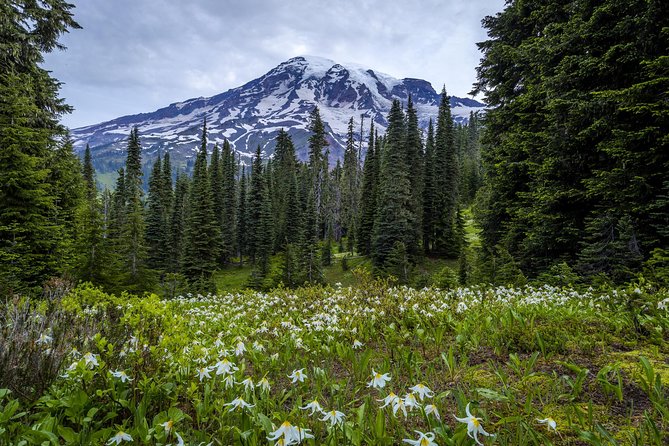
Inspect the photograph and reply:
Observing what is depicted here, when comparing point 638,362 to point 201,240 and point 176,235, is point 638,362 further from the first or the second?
point 176,235

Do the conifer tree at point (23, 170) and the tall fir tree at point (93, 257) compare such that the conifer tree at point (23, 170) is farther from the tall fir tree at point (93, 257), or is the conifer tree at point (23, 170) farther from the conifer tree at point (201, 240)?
the conifer tree at point (201, 240)

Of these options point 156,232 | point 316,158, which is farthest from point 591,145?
point 156,232

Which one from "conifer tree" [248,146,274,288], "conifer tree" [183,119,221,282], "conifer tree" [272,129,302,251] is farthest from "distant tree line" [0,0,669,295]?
"conifer tree" [248,146,274,288]

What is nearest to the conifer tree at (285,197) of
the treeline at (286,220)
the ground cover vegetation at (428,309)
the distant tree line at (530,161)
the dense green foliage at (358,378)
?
the treeline at (286,220)

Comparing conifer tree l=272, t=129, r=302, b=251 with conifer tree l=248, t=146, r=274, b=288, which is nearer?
conifer tree l=248, t=146, r=274, b=288

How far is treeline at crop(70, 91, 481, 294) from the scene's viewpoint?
68.0 ft

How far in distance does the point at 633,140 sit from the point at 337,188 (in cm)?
5515

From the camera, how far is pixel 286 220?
5094 centimetres

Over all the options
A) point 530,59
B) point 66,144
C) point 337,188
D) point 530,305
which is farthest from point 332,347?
point 337,188

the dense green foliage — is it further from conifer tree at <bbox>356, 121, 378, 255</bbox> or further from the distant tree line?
conifer tree at <bbox>356, 121, 378, 255</bbox>

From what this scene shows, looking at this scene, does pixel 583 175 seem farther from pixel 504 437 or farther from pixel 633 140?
pixel 504 437

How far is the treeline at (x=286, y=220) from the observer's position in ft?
68.0

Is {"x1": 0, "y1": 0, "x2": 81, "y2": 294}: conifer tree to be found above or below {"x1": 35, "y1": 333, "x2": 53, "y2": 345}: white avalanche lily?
above

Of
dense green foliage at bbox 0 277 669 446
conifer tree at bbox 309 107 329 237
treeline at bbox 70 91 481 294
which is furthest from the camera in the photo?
conifer tree at bbox 309 107 329 237
